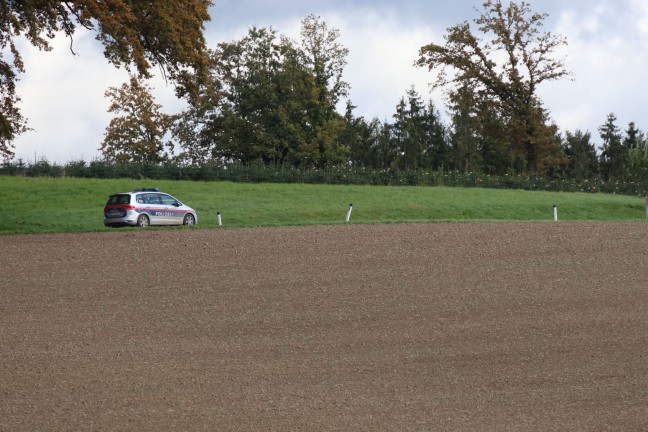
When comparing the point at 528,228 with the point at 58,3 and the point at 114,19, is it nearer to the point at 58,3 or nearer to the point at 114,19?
the point at 114,19

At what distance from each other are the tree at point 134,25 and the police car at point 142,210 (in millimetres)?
4459

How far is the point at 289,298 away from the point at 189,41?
51.6 feet

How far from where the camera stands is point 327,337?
1465 centimetres

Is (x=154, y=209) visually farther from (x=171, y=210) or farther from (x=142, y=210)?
(x=171, y=210)

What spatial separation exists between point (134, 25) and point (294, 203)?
19332 mm

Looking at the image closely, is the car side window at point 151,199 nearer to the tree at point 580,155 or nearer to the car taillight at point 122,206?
the car taillight at point 122,206

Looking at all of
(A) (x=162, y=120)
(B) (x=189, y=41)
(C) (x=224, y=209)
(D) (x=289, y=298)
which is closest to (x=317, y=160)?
(A) (x=162, y=120)

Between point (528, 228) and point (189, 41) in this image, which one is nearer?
point (528, 228)

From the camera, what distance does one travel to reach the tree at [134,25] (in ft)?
94.0

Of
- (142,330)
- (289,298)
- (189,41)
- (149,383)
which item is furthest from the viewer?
(189,41)

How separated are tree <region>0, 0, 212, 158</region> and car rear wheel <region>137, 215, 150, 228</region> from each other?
510 centimetres

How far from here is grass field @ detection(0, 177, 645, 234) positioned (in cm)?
4197

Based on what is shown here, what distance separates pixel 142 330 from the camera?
15.4m

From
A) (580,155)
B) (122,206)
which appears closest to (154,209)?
(122,206)
